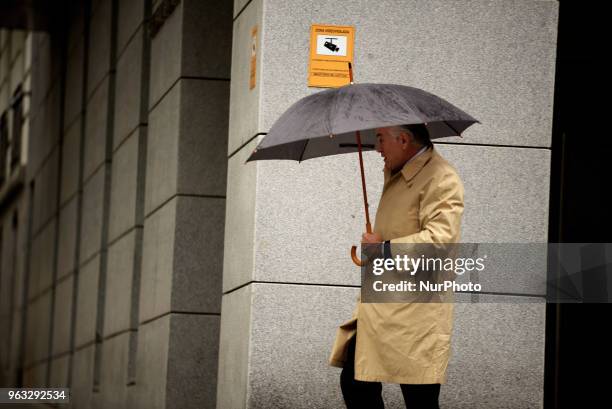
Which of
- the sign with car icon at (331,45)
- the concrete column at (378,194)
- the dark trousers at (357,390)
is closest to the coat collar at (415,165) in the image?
the dark trousers at (357,390)

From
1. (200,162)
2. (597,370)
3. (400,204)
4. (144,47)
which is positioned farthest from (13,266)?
(400,204)

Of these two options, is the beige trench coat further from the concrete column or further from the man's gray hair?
the concrete column

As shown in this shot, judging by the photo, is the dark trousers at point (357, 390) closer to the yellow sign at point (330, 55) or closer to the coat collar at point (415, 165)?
the coat collar at point (415, 165)

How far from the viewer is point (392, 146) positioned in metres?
5.95

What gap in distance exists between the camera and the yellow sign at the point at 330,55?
7.93 m

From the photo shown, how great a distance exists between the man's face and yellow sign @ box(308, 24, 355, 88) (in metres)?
2.00

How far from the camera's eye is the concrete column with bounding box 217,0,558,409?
25.5 ft

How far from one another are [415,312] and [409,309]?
0.03 m

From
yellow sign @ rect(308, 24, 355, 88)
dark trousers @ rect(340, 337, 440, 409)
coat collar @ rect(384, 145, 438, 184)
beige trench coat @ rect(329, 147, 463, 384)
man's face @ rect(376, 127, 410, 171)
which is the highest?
yellow sign @ rect(308, 24, 355, 88)

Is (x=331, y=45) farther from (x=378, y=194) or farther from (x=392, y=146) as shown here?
(x=392, y=146)

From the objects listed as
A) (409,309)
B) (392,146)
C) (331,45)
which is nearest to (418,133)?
(392,146)

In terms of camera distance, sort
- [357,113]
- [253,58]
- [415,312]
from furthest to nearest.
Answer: [253,58] < [415,312] < [357,113]

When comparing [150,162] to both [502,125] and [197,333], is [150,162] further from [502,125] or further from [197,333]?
[502,125]

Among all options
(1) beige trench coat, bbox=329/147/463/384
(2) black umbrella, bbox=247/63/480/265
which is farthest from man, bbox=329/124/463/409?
(2) black umbrella, bbox=247/63/480/265
